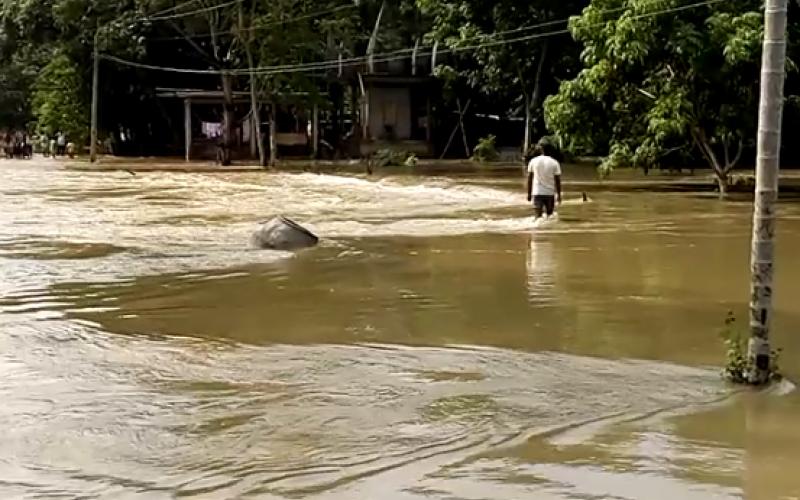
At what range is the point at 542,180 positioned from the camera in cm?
1873

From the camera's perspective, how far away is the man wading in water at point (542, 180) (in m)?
18.6

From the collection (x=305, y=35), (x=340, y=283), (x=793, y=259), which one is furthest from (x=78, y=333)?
(x=305, y=35)

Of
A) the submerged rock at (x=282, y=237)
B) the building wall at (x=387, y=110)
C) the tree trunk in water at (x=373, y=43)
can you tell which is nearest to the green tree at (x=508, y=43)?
the tree trunk in water at (x=373, y=43)

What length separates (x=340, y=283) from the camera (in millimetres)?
12438

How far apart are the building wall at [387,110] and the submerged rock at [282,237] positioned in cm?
3360

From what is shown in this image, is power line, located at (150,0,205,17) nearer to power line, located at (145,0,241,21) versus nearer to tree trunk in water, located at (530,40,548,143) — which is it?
power line, located at (145,0,241,21)

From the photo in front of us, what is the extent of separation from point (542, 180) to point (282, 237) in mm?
5030

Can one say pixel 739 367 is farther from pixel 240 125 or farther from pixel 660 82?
pixel 240 125

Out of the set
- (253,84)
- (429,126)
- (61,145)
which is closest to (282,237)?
(253,84)

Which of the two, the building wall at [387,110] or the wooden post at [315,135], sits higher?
the building wall at [387,110]

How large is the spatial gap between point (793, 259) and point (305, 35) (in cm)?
3314

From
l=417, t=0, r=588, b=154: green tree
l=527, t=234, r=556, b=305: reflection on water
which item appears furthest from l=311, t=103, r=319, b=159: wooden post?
l=527, t=234, r=556, b=305: reflection on water

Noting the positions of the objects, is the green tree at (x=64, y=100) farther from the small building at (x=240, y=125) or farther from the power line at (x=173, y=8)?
the power line at (x=173, y=8)

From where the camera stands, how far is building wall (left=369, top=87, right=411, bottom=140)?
49.4m
